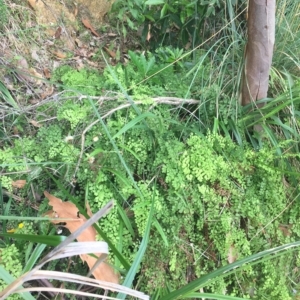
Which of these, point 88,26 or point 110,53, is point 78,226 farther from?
point 88,26

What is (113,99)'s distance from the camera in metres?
1.72

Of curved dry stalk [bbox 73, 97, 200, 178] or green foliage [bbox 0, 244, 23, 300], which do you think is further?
curved dry stalk [bbox 73, 97, 200, 178]

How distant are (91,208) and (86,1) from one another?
1.86 meters

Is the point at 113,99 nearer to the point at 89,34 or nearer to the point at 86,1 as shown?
the point at 89,34

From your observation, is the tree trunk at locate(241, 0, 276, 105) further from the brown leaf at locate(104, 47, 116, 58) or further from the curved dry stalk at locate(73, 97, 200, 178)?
the brown leaf at locate(104, 47, 116, 58)

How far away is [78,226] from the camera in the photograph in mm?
1435

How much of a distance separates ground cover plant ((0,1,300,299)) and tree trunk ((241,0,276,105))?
0.07 meters

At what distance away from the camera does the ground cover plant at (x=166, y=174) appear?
1.50 meters

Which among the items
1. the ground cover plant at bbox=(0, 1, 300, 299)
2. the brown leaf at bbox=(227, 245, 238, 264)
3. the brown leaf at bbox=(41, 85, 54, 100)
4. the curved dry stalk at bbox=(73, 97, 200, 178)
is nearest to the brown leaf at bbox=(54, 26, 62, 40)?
the brown leaf at bbox=(41, 85, 54, 100)

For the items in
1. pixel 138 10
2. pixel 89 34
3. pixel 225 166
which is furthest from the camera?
pixel 89 34

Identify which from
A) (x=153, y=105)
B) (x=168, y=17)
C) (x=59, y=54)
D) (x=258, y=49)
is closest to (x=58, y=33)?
(x=59, y=54)

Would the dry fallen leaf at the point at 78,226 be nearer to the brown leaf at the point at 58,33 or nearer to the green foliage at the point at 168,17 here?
the green foliage at the point at 168,17

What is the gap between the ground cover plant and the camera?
4.94 feet

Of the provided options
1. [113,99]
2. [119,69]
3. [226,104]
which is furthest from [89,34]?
[226,104]
